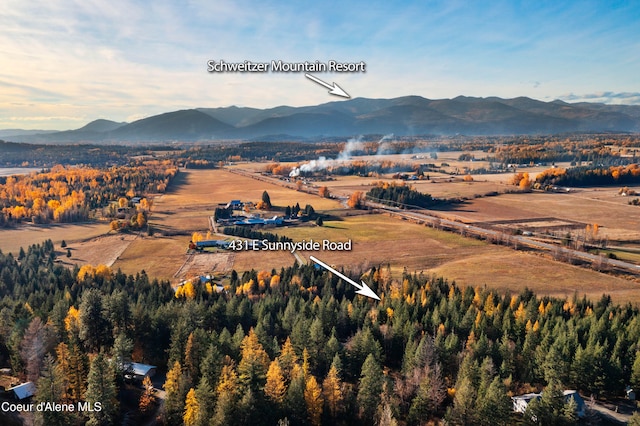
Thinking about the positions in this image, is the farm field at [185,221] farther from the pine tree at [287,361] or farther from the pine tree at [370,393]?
the pine tree at [370,393]

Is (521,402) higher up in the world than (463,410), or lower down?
lower down

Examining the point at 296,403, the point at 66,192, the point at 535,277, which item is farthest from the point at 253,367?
the point at 66,192

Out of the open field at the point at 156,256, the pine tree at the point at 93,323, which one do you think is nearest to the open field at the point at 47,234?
the open field at the point at 156,256

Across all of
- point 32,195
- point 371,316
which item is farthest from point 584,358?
point 32,195

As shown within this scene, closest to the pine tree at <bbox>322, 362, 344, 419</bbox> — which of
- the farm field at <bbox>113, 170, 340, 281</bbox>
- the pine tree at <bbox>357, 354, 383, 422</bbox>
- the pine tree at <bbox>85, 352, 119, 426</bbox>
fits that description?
the pine tree at <bbox>357, 354, 383, 422</bbox>

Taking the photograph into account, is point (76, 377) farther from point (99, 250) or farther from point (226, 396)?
point (99, 250)

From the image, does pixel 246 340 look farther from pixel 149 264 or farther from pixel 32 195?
pixel 32 195
